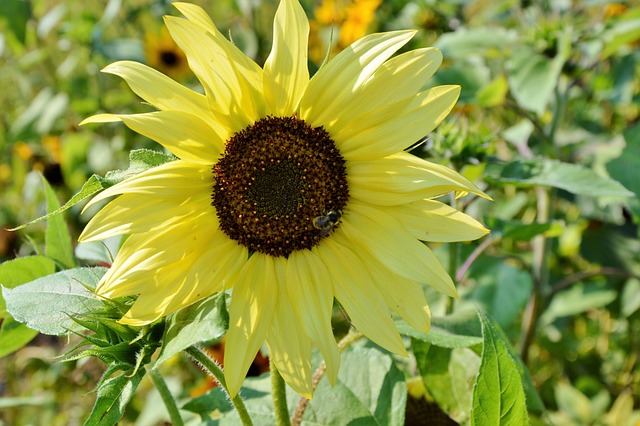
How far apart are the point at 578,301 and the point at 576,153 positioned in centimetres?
43

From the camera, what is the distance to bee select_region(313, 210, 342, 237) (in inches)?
31.2

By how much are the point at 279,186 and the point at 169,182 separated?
0.15 metres

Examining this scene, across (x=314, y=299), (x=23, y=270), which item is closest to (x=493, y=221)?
(x=314, y=299)

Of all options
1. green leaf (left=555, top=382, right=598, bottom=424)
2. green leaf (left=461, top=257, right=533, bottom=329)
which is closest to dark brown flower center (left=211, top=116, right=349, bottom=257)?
green leaf (left=461, top=257, right=533, bottom=329)

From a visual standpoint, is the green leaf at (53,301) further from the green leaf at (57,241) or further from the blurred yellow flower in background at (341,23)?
the blurred yellow flower in background at (341,23)

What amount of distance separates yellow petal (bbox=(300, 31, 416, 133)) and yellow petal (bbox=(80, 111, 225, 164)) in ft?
0.38

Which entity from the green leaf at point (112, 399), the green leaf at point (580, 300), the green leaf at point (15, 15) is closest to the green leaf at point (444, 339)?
the green leaf at point (112, 399)

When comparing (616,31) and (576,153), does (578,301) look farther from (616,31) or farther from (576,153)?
(616,31)

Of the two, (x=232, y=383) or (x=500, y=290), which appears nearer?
A: (x=232, y=383)

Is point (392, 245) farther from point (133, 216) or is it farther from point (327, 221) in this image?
point (133, 216)

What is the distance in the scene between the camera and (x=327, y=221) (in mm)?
799

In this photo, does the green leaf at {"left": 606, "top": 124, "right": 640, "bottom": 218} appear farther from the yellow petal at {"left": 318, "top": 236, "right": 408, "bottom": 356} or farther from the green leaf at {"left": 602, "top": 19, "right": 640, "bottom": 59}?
the yellow petal at {"left": 318, "top": 236, "right": 408, "bottom": 356}

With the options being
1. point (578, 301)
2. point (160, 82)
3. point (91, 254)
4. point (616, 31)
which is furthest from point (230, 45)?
point (578, 301)

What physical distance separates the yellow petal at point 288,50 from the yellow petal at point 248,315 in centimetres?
20
